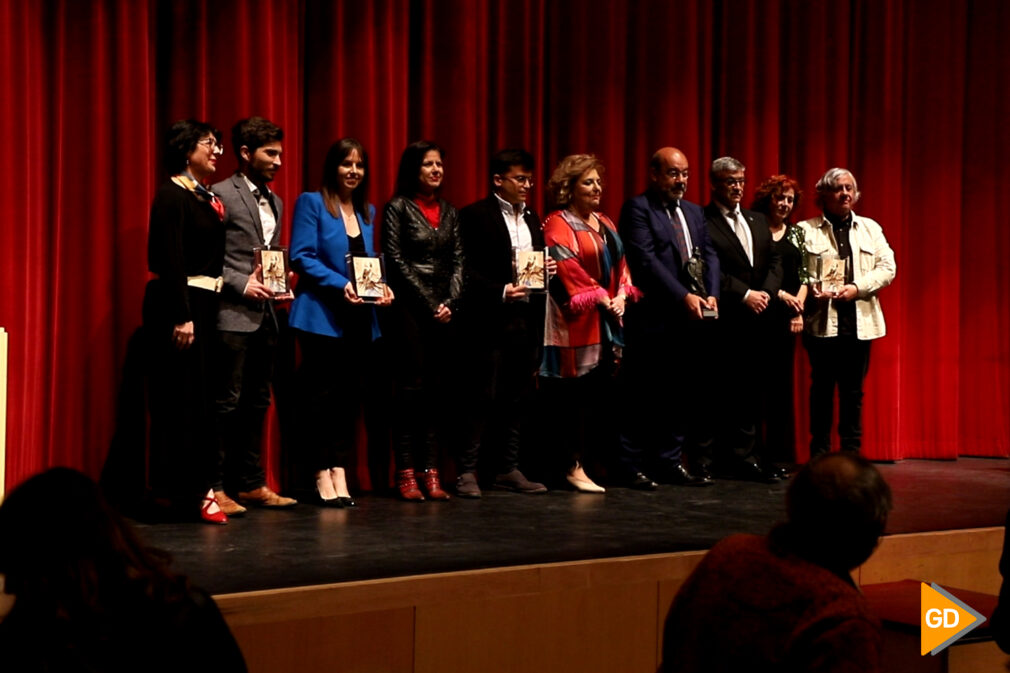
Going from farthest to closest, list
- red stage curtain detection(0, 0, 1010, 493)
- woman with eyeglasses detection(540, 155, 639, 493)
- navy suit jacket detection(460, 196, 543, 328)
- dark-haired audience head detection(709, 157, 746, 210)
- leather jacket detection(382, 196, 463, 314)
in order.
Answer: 1. dark-haired audience head detection(709, 157, 746, 210)
2. woman with eyeglasses detection(540, 155, 639, 493)
3. navy suit jacket detection(460, 196, 543, 328)
4. leather jacket detection(382, 196, 463, 314)
5. red stage curtain detection(0, 0, 1010, 493)

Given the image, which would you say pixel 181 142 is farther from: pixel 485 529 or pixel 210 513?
pixel 485 529

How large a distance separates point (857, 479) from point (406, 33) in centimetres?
359

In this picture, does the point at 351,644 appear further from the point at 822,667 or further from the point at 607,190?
the point at 607,190

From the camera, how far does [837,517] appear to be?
1.80m

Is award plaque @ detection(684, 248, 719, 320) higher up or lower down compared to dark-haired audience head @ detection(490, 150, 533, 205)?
lower down

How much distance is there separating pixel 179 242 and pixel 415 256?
38.4 inches

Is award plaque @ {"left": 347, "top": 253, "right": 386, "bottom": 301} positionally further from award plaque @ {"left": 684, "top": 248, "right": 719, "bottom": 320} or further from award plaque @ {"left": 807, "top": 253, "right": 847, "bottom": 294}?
award plaque @ {"left": 807, "top": 253, "right": 847, "bottom": 294}

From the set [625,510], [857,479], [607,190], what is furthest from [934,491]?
[857,479]

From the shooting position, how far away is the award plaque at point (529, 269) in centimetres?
452

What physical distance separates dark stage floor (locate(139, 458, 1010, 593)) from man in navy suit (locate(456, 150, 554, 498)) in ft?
0.70

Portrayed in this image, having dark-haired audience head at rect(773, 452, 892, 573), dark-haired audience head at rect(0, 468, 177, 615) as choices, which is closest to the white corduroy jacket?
dark-haired audience head at rect(773, 452, 892, 573)

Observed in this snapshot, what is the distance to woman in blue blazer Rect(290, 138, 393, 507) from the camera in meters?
4.27

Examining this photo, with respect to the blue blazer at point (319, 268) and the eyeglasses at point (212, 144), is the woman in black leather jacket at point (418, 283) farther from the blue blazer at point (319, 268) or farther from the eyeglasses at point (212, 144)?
the eyeglasses at point (212, 144)

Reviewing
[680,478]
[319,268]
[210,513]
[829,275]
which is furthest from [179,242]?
[829,275]
